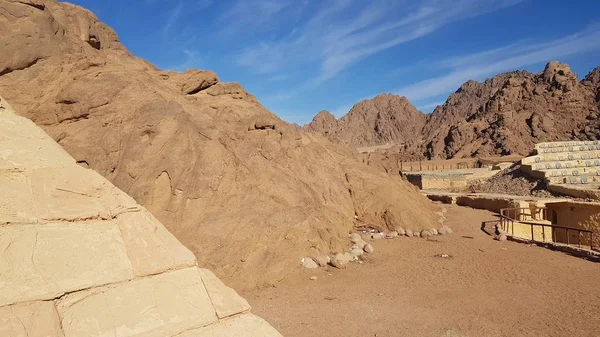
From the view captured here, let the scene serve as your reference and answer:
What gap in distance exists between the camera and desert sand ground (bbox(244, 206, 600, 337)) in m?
6.26

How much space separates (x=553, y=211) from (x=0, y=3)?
20.8 meters

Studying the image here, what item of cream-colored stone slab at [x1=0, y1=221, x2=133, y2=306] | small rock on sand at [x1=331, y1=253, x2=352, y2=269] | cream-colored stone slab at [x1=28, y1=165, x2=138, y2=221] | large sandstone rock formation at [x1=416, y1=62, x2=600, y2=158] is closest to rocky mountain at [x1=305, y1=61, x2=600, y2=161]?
large sandstone rock formation at [x1=416, y1=62, x2=600, y2=158]

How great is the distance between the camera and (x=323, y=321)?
6.52m

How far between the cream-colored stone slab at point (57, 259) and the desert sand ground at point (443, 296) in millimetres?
4077

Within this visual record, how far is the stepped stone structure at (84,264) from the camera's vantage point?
92.3 inches

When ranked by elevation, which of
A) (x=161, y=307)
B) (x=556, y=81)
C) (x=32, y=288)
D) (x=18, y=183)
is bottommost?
(x=161, y=307)

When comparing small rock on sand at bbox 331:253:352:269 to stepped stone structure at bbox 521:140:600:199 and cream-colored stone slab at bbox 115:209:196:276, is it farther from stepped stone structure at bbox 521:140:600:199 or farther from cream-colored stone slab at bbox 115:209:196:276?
stepped stone structure at bbox 521:140:600:199

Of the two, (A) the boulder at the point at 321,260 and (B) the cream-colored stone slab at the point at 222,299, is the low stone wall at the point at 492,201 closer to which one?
(A) the boulder at the point at 321,260

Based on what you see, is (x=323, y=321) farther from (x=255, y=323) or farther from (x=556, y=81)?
(x=556, y=81)

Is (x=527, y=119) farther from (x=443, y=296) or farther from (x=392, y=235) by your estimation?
(x=443, y=296)

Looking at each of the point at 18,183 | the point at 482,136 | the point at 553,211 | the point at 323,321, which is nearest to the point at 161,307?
the point at 18,183

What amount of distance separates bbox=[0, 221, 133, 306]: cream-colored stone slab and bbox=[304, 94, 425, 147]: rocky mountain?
9506 centimetres

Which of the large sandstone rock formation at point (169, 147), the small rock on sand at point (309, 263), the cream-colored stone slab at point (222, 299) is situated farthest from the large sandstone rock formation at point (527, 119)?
the cream-colored stone slab at point (222, 299)

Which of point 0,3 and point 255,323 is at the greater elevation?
point 0,3
